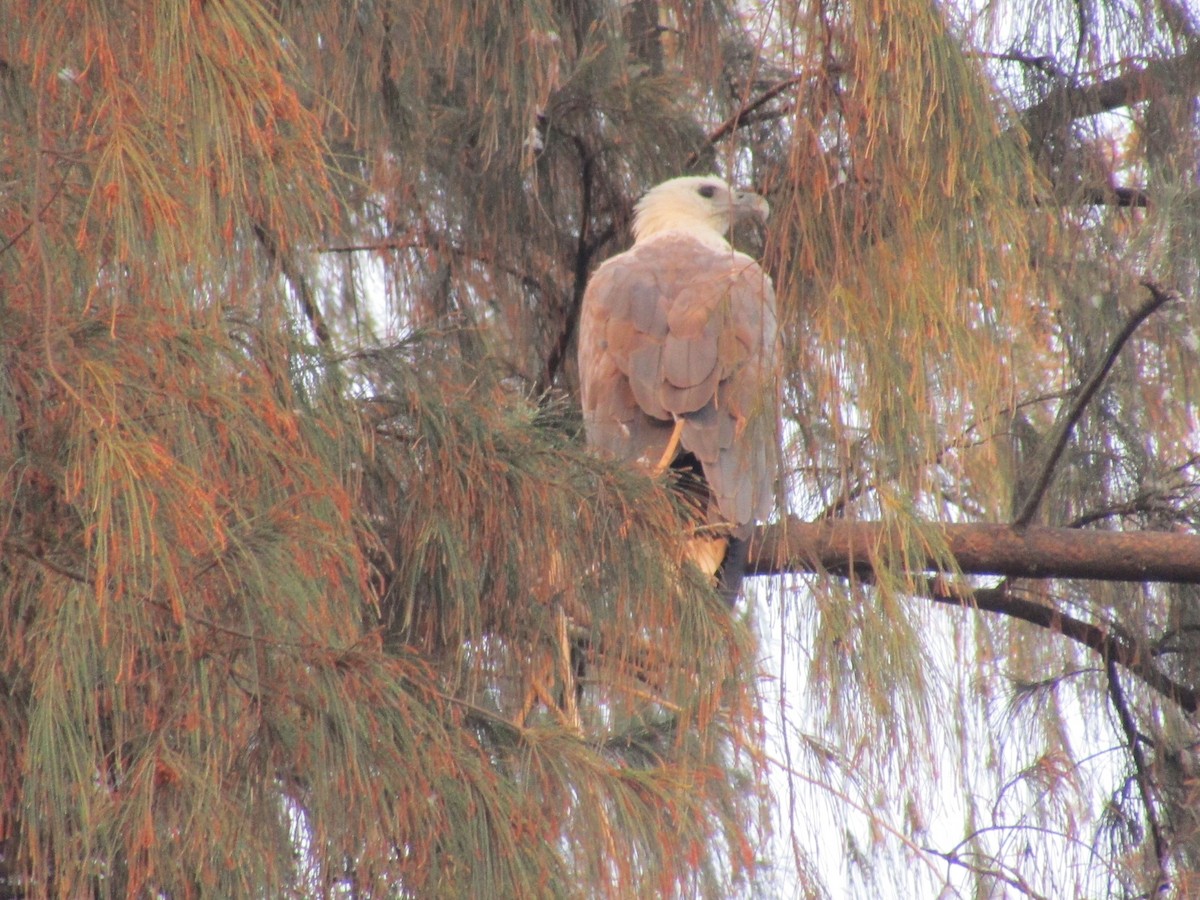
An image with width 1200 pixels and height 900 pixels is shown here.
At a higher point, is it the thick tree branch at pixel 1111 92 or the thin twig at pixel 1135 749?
the thick tree branch at pixel 1111 92

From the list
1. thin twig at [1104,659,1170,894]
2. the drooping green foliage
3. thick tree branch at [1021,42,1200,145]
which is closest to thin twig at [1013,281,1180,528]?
the drooping green foliage

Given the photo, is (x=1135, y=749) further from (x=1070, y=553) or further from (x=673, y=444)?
(x=673, y=444)

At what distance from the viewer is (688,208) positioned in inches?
155

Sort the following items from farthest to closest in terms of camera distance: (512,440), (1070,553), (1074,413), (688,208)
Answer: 1. (688,208)
2. (1070,553)
3. (1074,413)
4. (512,440)

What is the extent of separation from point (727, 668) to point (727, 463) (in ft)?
3.13

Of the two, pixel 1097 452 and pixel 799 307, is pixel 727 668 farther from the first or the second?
pixel 1097 452

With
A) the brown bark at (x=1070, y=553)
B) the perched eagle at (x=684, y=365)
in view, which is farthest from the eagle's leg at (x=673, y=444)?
the brown bark at (x=1070, y=553)

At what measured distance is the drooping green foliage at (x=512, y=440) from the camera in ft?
5.49

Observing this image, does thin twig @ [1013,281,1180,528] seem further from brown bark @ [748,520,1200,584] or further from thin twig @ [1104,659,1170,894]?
thin twig @ [1104,659,1170,894]

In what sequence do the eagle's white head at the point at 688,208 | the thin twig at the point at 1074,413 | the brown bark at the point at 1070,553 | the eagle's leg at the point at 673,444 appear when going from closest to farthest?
the thin twig at the point at 1074,413
the brown bark at the point at 1070,553
the eagle's leg at the point at 673,444
the eagle's white head at the point at 688,208

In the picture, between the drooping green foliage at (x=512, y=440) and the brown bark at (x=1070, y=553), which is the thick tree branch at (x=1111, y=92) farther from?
the brown bark at (x=1070, y=553)

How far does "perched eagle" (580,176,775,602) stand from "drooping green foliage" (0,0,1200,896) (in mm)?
123

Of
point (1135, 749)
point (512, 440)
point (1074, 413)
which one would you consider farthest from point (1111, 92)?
point (512, 440)

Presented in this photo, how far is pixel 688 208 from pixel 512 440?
5.81ft
